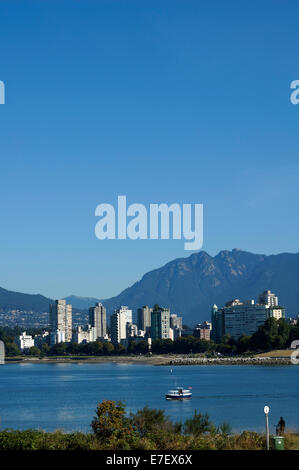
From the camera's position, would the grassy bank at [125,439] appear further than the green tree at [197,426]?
No

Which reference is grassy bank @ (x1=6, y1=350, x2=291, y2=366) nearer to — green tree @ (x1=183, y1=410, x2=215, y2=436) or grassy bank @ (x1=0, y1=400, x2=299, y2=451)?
green tree @ (x1=183, y1=410, x2=215, y2=436)

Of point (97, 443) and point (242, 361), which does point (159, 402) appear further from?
point (242, 361)

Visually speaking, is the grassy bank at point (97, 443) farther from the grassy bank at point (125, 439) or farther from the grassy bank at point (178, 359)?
the grassy bank at point (178, 359)

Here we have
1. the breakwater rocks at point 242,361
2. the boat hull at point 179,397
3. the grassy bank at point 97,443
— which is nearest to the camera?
the grassy bank at point 97,443

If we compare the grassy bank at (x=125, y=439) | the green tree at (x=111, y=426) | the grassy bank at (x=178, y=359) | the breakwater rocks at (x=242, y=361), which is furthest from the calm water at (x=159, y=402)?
the grassy bank at (x=178, y=359)

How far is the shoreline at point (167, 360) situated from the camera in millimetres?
132625

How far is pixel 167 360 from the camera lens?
16112 cm

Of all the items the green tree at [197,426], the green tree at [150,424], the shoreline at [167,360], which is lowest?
the shoreline at [167,360]

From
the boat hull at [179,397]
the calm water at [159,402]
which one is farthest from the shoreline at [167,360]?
the boat hull at [179,397]

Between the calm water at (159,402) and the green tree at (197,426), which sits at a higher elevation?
the green tree at (197,426)

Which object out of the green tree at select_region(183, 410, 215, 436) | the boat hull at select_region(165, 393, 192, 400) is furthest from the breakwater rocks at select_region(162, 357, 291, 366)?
the green tree at select_region(183, 410, 215, 436)

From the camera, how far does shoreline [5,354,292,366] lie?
133 metres

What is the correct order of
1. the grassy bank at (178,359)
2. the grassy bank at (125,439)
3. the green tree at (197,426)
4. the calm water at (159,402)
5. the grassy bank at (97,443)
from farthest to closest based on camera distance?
1. the grassy bank at (178,359)
2. the calm water at (159,402)
3. the green tree at (197,426)
4. the grassy bank at (125,439)
5. the grassy bank at (97,443)
